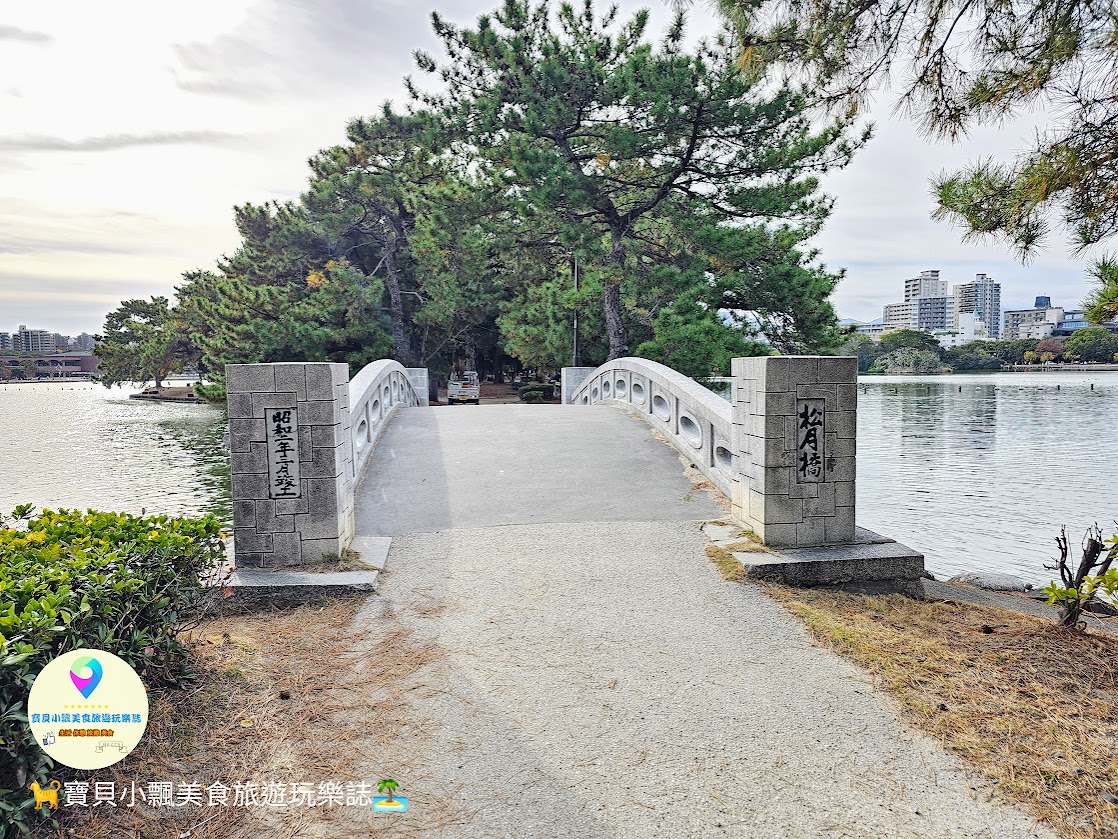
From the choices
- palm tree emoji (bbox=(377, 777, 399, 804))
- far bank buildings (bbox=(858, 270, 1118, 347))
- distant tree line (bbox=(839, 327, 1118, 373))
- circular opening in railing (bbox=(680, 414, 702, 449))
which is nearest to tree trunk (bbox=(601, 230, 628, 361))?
circular opening in railing (bbox=(680, 414, 702, 449))

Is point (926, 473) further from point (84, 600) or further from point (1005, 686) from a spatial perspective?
point (84, 600)

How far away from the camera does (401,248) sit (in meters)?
29.8

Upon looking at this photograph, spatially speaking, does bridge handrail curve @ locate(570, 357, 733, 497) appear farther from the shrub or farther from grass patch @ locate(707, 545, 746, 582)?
the shrub

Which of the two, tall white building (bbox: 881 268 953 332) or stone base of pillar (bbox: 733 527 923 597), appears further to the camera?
tall white building (bbox: 881 268 953 332)

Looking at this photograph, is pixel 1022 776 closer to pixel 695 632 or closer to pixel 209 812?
pixel 695 632

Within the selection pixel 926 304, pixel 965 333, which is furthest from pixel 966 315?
pixel 926 304

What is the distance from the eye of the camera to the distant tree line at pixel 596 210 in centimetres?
1669

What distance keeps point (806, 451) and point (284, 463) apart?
390cm

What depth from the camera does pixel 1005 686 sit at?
3.47m

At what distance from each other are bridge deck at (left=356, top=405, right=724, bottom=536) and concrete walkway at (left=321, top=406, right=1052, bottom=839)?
0.76ft

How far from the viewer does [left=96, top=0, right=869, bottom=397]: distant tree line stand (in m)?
16.7

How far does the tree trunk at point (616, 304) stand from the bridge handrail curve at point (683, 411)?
6.83m

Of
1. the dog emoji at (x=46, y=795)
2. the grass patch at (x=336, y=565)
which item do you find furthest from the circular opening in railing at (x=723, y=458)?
the dog emoji at (x=46, y=795)

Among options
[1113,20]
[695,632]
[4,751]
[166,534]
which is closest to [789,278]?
[1113,20]
